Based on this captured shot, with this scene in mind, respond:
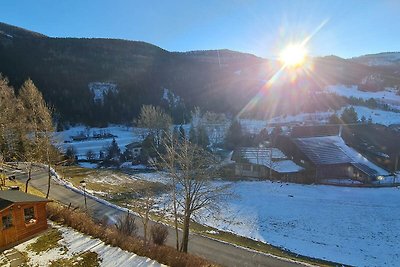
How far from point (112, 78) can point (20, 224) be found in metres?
151

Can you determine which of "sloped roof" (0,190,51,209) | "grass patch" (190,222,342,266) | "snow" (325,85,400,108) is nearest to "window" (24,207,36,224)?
"sloped roof" (0,190,51,209)

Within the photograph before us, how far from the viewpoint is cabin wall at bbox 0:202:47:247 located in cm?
1625

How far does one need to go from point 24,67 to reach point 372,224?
149 meters

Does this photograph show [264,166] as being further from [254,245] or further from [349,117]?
[349,117]

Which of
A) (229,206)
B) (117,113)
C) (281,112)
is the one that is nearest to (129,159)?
(229,206)

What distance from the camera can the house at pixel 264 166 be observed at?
51688mm

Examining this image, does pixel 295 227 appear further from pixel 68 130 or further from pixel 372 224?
pixel 68 130

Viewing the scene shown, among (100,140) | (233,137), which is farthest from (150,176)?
(100,140)

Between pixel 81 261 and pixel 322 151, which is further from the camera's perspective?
pixel 322 151

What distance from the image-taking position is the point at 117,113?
132375 mm

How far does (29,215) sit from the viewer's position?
17734mm

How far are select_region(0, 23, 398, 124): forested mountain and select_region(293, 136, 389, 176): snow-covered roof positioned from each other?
7242cm

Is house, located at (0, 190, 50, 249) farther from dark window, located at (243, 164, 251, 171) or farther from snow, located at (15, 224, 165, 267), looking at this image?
dark window, located at (243, 164, 251, 171)

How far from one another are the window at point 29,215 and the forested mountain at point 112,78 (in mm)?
106519
